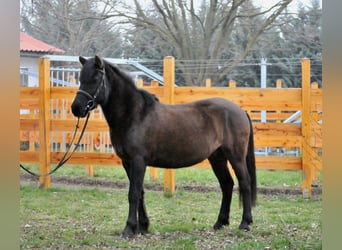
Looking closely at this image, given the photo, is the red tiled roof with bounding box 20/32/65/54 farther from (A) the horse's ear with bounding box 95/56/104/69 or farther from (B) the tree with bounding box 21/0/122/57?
(A) the horse's ear with bounding box 95/56/104/69

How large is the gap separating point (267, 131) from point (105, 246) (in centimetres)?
359

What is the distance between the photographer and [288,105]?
690cm

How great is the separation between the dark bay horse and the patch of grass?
0.27 metres

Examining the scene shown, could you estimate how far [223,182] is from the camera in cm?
504

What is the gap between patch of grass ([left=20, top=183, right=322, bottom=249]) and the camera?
4.18m

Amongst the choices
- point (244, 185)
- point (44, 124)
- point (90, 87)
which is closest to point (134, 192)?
point (90, 87)

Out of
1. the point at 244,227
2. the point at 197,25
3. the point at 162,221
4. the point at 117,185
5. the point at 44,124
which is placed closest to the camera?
the point at 244,227

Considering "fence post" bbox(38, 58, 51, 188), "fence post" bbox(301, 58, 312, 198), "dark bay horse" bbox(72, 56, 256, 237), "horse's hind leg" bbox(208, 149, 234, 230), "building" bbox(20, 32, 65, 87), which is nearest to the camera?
"dark bay horse" bbox(72, 56, 256, 237)

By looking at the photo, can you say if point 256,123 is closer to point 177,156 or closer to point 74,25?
point 177,156

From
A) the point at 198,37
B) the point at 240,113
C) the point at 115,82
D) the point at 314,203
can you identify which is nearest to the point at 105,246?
the point at 115,82

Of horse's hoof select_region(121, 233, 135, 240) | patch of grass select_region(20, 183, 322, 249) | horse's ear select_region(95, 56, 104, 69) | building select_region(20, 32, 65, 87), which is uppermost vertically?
building select_region(20, 32, 65, 87)

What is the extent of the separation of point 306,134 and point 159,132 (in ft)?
9.59

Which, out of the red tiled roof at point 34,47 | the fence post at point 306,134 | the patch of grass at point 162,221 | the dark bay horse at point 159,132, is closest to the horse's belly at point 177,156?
the dark bay horse at point 159,132

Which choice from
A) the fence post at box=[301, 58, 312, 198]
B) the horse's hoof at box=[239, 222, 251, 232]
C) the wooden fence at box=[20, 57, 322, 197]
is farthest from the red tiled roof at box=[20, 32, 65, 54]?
the horse's hoof at box=[239, 222, 251, 232]
